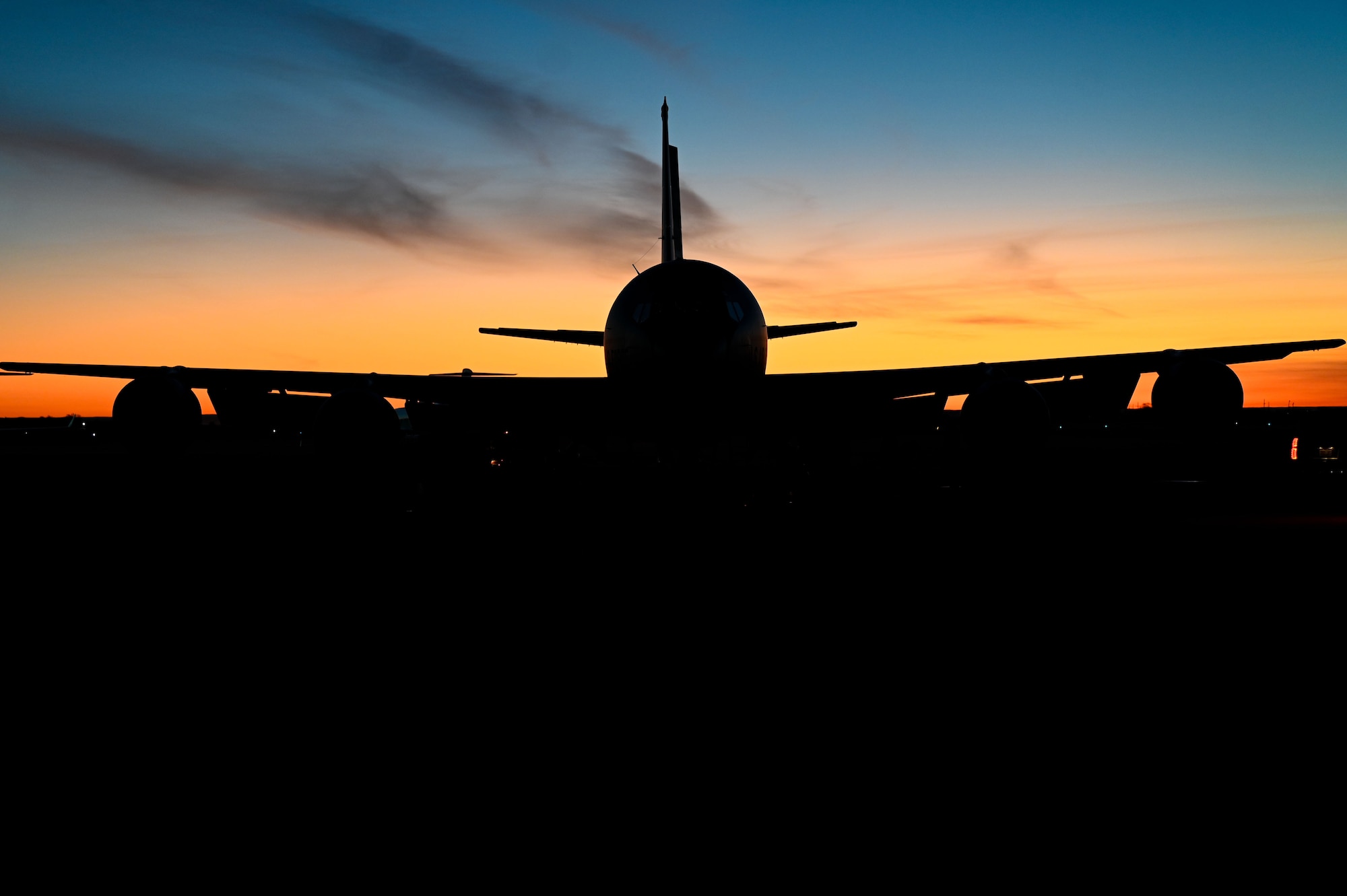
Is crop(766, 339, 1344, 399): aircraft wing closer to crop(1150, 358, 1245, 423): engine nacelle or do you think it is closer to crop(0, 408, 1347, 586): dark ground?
crop(1150, 358, 1245, 423): engine nacelle

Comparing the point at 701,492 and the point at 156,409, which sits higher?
the point at 156,409

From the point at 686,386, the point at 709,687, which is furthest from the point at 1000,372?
the point at 709,687

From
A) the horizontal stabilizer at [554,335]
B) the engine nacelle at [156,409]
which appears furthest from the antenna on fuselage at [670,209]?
the engine nacelle at [156,409]

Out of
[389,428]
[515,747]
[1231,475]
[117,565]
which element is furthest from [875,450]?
[515,747]

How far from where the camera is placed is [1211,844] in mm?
3967

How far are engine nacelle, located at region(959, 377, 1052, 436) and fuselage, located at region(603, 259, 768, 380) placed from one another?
16.0ft

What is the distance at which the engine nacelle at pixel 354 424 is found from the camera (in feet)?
56.5

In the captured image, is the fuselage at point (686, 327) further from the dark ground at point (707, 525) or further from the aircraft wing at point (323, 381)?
the dark ground at point (707, 525)

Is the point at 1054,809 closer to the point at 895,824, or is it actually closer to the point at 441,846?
the point at 895,824

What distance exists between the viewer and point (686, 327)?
1939 centimetres

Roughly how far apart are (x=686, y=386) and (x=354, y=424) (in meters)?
6.71

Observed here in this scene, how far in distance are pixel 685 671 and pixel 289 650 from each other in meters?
3.32

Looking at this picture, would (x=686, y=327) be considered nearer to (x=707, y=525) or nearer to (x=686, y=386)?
(x=686, y=386)

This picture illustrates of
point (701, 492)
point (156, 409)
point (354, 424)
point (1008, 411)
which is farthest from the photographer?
point (701, 492)
